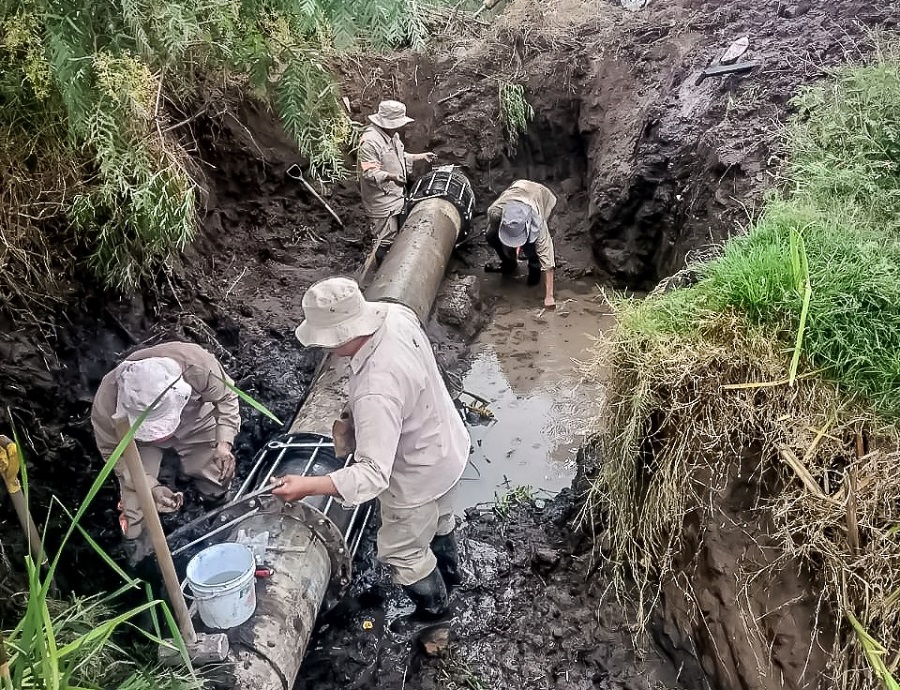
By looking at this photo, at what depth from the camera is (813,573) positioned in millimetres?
2725

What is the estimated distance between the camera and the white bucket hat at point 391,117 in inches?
257

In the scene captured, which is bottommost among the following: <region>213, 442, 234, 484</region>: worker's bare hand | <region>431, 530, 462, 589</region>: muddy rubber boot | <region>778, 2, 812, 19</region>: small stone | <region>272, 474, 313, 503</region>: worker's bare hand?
<region>431, 530, 462, 589</region>: muddy rubber boot

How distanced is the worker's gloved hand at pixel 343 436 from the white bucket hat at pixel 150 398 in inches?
31.1

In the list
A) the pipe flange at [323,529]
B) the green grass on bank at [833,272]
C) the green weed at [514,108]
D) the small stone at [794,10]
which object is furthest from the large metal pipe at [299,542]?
the small stone at [794,10]

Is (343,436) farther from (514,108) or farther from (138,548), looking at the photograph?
(514,108)

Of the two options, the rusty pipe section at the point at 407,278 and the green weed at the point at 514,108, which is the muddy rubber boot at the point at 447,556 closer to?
the rusty pipe section at the point at 407,278

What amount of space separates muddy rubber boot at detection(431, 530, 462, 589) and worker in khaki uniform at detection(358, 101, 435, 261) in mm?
3639

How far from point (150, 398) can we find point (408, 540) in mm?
1464

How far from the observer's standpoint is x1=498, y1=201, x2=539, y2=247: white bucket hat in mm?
6508

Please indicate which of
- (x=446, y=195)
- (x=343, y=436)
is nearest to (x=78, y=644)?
(x=343, y=436)

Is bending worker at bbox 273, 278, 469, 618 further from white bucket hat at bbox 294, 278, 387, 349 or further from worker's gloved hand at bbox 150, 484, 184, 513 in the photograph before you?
worker's gloved hand at bbox 150, 484, 184, 513

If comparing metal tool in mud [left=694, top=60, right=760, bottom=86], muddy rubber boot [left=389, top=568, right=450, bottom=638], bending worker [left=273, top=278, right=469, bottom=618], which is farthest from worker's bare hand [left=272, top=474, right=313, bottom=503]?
metal tool in mud [left=694, top=60, right=760, bottom=86]

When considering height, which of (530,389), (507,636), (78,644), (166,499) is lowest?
A: (530,389)

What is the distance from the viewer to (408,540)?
3408mm
